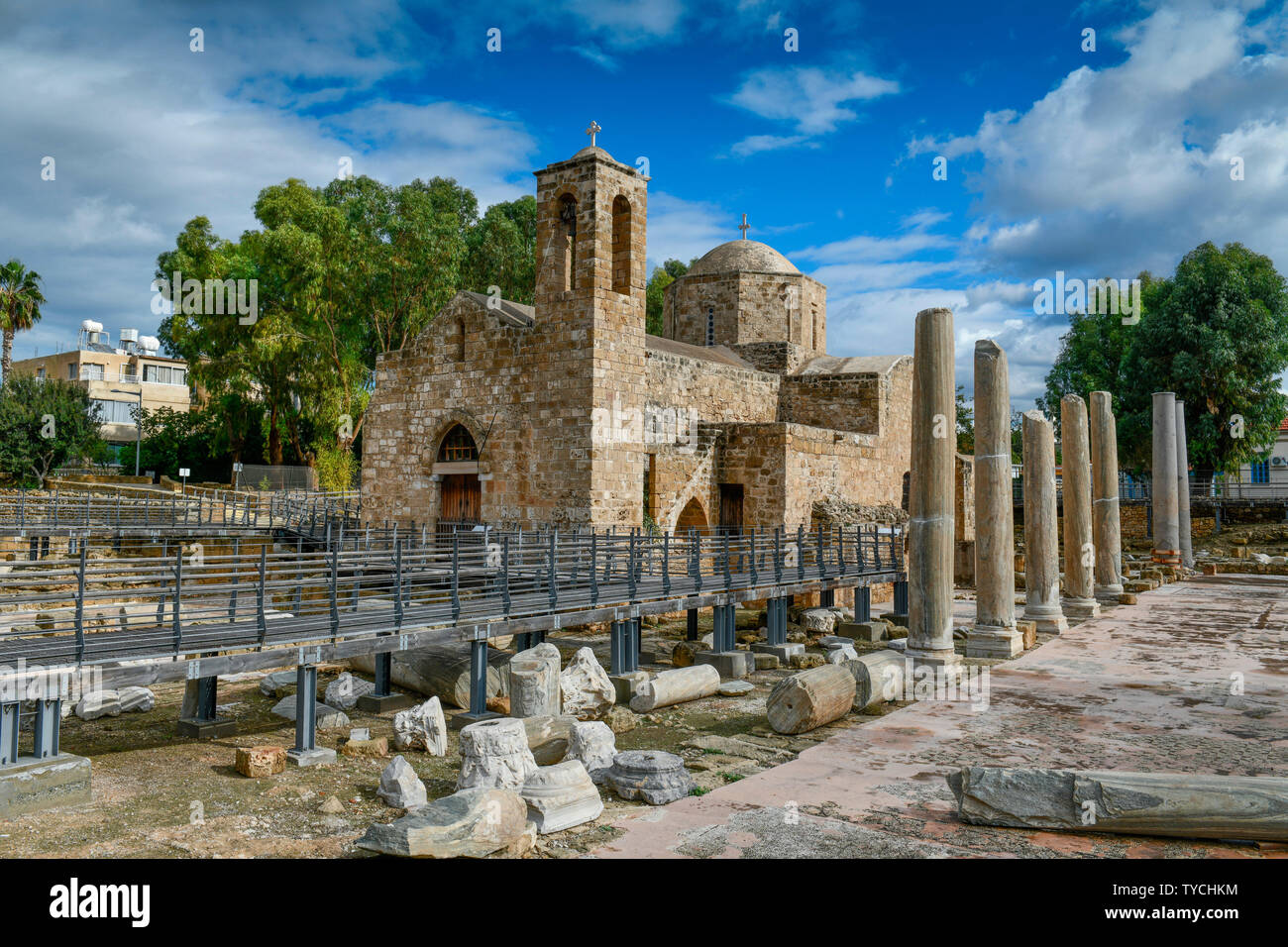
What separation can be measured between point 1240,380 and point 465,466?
27.7 m

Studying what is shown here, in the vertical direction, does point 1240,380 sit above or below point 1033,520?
above

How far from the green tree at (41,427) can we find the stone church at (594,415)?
61.0 feet

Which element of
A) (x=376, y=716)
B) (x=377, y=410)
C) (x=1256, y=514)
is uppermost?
(x=377, y=410)

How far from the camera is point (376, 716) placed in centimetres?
1023

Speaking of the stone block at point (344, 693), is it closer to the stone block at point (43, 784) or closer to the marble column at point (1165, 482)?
the stone block at point (43, 784)

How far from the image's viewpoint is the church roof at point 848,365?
2639 centimetres

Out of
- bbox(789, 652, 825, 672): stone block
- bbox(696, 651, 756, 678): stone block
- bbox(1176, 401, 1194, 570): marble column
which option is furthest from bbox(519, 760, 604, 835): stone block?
bbox(1176, 401, 1194, 570): marble column

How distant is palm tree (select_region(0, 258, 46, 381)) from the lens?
36969 mm

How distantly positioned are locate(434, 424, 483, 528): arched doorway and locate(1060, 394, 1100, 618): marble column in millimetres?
11550

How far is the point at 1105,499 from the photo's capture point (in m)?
19.9

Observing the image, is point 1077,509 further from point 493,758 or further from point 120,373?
point 120,373

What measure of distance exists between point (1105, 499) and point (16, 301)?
131 feet
